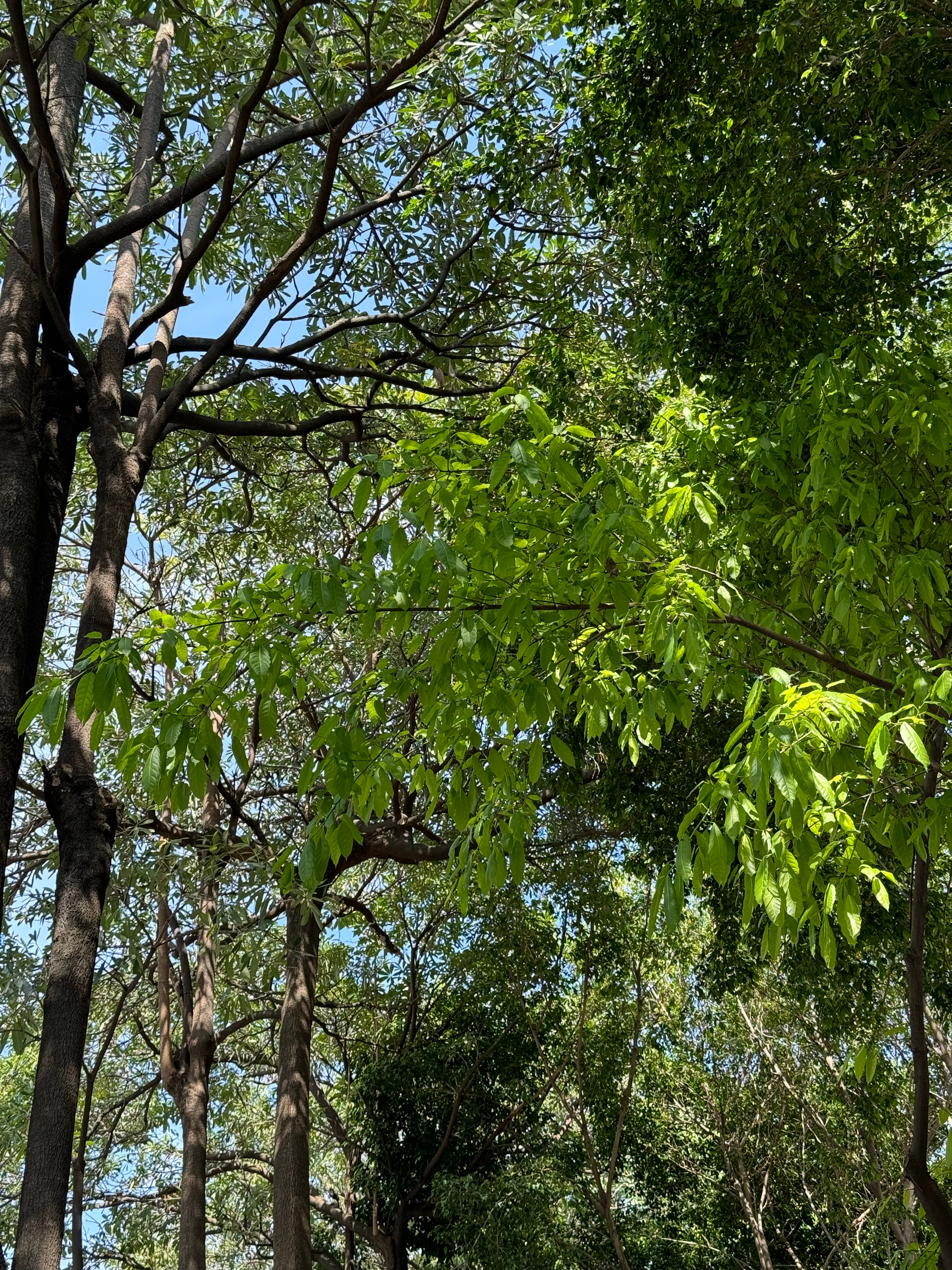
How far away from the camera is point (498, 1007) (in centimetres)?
1208

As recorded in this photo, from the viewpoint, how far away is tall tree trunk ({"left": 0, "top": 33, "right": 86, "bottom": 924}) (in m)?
4.54

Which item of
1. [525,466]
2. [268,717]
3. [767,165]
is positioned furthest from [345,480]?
[767,165]

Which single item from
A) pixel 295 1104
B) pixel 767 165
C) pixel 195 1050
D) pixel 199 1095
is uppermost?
pixel 767 165

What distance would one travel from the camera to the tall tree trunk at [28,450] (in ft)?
14.9

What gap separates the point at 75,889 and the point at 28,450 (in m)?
2.13

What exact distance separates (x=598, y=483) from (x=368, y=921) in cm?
851

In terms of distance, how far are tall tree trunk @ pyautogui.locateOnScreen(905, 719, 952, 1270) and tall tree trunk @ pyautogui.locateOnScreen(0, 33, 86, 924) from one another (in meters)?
3.20

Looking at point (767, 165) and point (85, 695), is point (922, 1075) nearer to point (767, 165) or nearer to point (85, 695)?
point (85, 695)

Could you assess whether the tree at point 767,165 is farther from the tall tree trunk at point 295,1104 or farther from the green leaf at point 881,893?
the tall tree trunk at point 295,1104

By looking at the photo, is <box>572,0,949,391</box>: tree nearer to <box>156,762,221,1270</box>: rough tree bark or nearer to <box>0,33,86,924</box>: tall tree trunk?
<box>0,33,86,924</box>: tall tree trunk

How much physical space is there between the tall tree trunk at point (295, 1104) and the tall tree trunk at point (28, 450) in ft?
13.0

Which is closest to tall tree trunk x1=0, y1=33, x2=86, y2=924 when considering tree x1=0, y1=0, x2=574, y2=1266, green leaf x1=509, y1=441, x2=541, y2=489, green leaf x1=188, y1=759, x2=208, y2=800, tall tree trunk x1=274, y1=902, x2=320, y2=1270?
tree x1=0, y1=0, x2=574, y2=1266

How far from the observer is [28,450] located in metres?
5.13

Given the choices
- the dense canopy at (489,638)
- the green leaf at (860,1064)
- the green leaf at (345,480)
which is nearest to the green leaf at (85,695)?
the dense canopy at (489,638)
